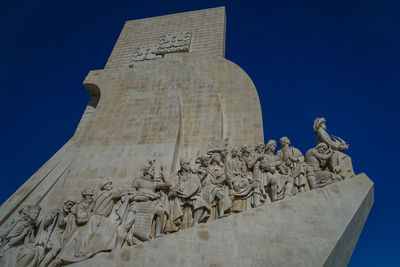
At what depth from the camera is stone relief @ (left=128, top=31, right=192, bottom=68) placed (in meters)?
11.2

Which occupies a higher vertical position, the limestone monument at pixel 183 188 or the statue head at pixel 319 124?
the statue head at pixel 319 124

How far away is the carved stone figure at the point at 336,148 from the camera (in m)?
5.14

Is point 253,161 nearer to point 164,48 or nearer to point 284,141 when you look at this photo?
point 284,141

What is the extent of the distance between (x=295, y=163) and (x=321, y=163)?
53 centimetres

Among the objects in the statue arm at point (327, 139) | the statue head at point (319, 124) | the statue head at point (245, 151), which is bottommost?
the statue head at point (245, 151)

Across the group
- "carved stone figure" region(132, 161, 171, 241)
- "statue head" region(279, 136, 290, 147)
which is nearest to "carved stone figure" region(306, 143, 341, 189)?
"statue head" region(279, 136, 290, 147)

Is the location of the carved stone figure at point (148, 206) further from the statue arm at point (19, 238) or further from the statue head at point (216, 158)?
the statue arm at point (19, 238)

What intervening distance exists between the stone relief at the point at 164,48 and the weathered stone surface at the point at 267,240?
8.56m

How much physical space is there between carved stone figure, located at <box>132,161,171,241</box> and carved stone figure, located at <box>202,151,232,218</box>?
2.57ft

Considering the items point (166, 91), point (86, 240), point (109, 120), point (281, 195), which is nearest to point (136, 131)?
point (109, 120)

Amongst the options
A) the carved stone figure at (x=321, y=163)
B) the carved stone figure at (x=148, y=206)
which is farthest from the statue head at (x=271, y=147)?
the carved stone figure at (x=148, y=206)

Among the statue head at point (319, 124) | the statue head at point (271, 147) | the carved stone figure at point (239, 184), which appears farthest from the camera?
the statue head at point (271, 147)

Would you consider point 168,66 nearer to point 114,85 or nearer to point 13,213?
point 114,85

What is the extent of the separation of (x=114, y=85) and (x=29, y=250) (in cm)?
578
